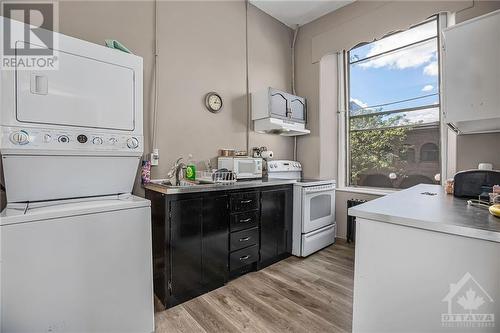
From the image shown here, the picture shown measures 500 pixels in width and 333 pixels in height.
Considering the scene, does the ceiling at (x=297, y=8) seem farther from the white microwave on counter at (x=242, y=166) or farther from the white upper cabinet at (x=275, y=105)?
the white microwave on counter at (x=242, y=166)

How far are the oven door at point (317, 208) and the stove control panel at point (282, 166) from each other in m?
0.58

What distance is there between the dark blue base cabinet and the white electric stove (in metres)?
0.26

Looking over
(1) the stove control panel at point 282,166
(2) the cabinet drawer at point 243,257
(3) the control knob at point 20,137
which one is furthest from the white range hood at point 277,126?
(3) the control knob at point 20,137

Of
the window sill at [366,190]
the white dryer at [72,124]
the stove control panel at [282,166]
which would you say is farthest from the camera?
the stove control panel at [282,166]

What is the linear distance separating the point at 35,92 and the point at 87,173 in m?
0.50

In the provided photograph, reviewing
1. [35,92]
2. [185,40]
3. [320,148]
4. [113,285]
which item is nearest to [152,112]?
[185,40]

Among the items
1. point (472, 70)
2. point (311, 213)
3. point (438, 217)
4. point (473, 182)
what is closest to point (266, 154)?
point (311, 213)

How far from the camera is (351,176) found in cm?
347

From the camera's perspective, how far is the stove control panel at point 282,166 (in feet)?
10.4

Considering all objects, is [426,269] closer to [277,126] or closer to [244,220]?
[244,220]

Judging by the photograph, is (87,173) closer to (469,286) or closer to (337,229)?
(469,286)

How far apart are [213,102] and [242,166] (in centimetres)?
82

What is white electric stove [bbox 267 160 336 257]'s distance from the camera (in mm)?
2748

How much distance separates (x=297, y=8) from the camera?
3242 millimetres
